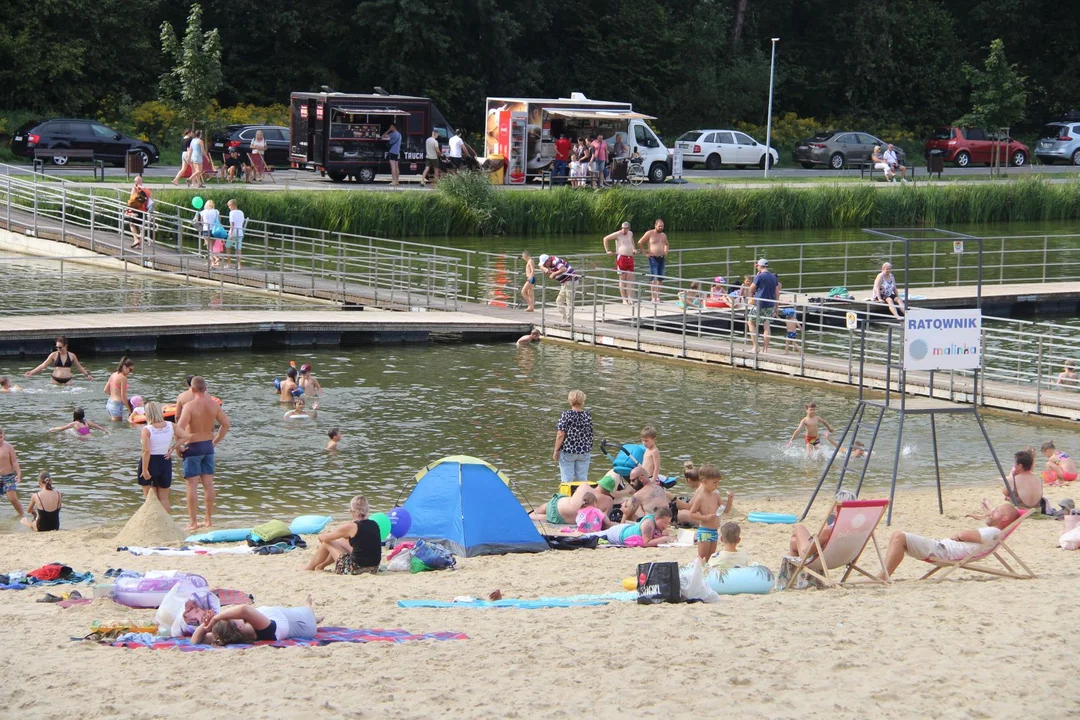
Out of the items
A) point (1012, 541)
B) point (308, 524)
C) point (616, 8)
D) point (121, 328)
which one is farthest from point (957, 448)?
point (616, 8)

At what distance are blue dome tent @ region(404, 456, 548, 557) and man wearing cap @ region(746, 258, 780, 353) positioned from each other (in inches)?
436

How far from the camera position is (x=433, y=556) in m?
13.3

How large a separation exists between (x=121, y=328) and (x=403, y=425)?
6.76 meters

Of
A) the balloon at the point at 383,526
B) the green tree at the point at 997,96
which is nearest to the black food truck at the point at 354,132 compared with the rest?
the green tree at the point at 997,96

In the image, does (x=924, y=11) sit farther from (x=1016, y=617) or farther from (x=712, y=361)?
(x=1016, y=617)

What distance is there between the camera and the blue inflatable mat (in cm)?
1440

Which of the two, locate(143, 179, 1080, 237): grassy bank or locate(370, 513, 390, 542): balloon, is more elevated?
locate(143, 179, 1080, 237): grassy bank

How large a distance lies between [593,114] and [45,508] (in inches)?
1305

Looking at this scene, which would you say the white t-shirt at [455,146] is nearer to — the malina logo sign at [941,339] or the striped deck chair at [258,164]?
the striped deck chair at [258,164]

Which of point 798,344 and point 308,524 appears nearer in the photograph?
point 308,524

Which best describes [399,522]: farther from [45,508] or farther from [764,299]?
[764,299]

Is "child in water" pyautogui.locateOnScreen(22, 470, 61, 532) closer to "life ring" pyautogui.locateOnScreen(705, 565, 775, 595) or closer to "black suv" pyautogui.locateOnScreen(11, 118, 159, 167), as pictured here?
"life ring" pyautogui.locateOnScreen(705, 565, 775, 595)

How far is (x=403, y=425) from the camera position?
66.9 feet

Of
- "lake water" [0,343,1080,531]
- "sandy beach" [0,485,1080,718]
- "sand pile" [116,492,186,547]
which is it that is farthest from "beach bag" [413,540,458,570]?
"lake water" [0,343,1080,531]
